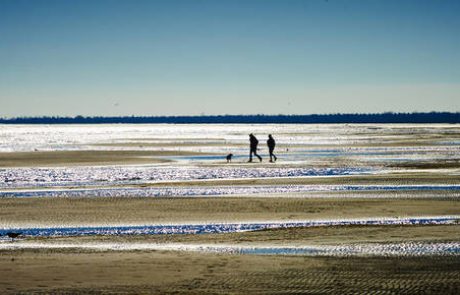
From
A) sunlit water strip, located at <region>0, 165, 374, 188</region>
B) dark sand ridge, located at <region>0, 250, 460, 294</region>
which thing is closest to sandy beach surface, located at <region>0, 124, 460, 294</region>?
dark sand ridge, located at <region>0, 250, 460, 294</region>

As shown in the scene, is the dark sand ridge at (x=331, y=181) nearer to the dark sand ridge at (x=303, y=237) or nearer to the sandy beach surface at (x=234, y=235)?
the sandy beach surface at (x=234, y=235)

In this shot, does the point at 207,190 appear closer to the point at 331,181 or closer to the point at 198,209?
the point at 198,209

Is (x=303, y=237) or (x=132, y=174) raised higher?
(x=303, y=237)

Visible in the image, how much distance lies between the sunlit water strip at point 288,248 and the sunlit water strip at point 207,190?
10421 mm

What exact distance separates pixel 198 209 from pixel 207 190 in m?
5.82

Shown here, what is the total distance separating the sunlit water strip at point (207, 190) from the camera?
86.5 feet

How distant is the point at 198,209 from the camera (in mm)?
21953

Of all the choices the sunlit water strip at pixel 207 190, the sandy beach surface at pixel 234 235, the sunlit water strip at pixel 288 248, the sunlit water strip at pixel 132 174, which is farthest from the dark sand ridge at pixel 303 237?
the sunlit water strip at pixel 132 174

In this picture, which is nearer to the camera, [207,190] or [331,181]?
[207,190]

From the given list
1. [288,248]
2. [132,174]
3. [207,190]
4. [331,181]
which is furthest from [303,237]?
[132,174]

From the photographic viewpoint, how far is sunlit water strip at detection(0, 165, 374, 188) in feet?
106

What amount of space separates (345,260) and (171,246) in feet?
13.0

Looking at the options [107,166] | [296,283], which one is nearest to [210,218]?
[296,283]

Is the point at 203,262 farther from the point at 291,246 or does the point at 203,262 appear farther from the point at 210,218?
the point at 210,218
